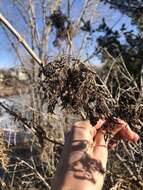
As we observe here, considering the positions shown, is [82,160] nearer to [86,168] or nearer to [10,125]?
[86,168]

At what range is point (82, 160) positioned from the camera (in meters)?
1.24

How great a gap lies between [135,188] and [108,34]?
6.02 meters

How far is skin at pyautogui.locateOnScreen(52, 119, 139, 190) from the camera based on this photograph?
116cm

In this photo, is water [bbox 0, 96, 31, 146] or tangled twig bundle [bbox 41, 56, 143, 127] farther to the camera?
water [bbox 0, 96, 31, 146]

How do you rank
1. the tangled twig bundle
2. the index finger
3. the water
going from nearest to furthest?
1. the index finger
2. the tangled twig bundle
3. the water

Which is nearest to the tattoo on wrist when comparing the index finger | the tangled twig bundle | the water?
the index finger

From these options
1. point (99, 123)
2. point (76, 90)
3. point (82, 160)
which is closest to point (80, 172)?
point (82, 160)

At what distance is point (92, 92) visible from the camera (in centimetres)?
161

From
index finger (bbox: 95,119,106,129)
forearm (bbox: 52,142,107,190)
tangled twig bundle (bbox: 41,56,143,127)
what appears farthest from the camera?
tangled twig bundle (bbox: 41,56,143,127)

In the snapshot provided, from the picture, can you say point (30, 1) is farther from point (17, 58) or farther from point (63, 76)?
point (63, 76)

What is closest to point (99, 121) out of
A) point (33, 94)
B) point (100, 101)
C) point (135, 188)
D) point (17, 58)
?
point (100, 101)

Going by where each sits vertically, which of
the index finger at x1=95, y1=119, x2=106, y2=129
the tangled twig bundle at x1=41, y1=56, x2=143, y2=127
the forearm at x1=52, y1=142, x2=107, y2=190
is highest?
the tangled twig bundle at x1=41, y1=56, x2=143, y2=127

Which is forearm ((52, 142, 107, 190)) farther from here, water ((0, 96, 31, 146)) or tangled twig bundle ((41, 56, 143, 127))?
water ((0, 96, 31, 146))

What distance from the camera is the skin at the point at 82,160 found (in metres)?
1.16
